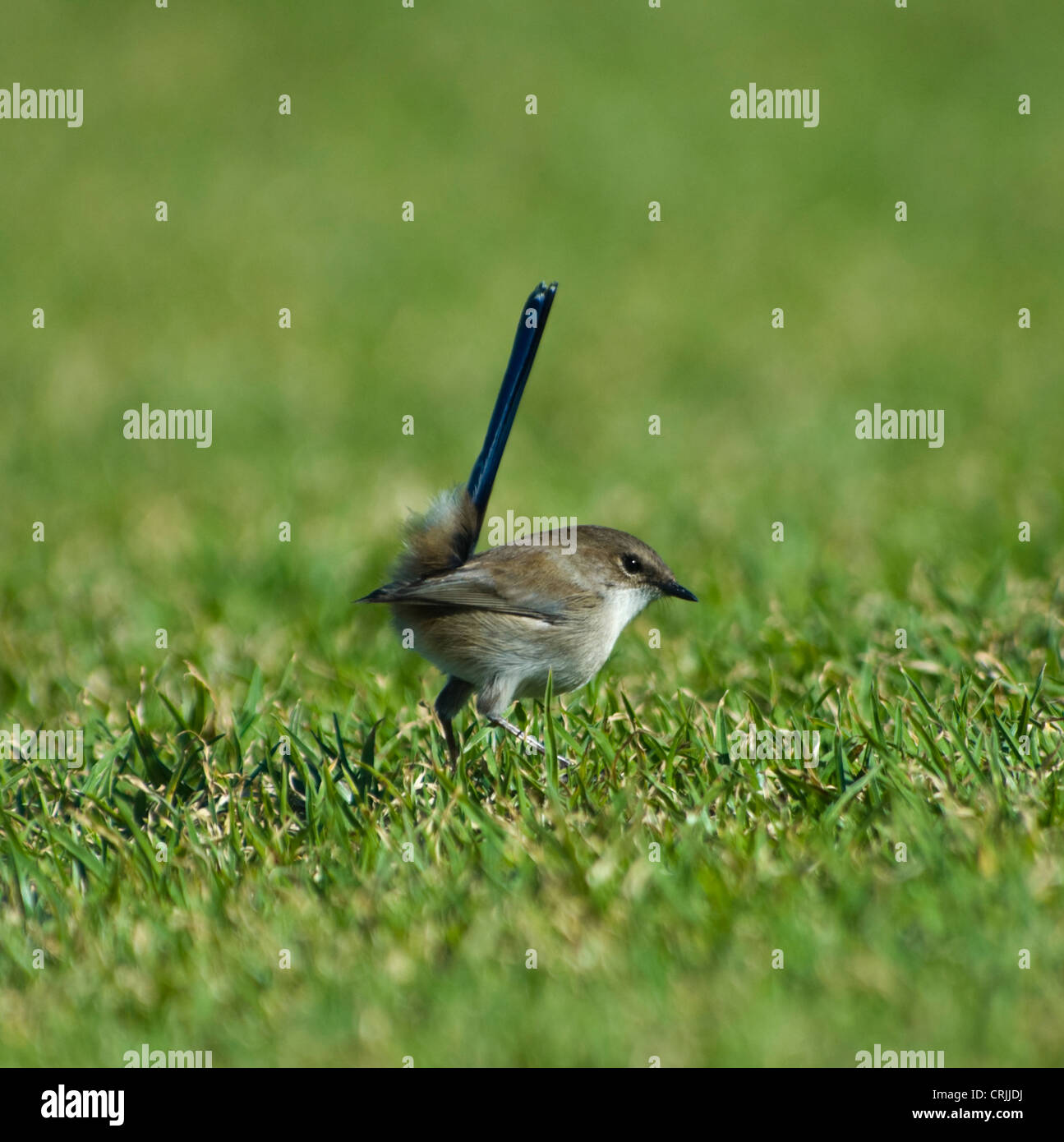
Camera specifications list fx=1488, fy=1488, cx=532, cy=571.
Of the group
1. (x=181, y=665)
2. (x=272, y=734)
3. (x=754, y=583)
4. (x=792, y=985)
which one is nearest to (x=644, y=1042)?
(x=792, y=985)

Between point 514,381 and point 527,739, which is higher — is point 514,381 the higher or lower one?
the higher one

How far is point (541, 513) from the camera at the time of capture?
8109mm

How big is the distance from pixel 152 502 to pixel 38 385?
313cm

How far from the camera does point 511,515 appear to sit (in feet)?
26.4

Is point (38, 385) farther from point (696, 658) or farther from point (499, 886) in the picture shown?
point (499, 886)

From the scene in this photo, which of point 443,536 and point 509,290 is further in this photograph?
point 509,290

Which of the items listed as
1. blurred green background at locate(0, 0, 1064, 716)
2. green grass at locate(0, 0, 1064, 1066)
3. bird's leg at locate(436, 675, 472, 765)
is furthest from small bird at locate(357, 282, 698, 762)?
blurred green background at locate(0, 0, 1064, 716)

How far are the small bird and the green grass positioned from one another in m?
0.20

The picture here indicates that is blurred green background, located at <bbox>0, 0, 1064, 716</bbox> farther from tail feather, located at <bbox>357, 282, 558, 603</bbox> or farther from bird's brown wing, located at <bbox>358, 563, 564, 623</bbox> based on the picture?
bird's brown wing, located at <bbox>358, 563, 564, 623</bbox>

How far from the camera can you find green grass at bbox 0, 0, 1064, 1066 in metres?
3.36

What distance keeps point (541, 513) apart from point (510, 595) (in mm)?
3388

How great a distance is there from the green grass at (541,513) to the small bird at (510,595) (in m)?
0.20

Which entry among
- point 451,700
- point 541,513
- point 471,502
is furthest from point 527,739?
point 541,513

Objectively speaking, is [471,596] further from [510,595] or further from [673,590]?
[673,590]
